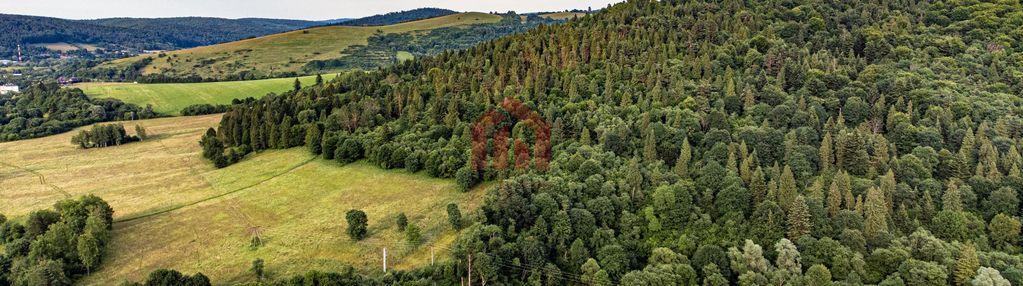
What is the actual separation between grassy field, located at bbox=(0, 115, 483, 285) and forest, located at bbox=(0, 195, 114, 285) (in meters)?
3.06

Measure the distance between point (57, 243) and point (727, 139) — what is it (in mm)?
107647

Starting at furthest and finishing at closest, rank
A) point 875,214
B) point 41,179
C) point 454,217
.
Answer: point 41,179 → point 454,217 → point 875,214

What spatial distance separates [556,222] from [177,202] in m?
68.4

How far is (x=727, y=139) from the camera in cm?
10344

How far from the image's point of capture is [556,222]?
84.4m

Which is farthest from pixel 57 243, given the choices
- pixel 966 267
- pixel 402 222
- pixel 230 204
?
pixel 966 267

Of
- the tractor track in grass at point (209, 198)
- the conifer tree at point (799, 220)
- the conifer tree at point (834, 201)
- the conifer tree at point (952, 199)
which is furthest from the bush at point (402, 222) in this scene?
the conifer tree at point (952, 199)

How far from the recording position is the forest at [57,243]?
7094 cm

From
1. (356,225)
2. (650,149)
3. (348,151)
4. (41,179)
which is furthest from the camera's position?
(348,151)

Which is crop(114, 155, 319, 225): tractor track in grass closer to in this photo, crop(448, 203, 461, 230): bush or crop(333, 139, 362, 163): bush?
crop(333, 139, 362, 163): bush

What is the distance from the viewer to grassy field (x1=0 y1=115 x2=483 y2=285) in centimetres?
7850

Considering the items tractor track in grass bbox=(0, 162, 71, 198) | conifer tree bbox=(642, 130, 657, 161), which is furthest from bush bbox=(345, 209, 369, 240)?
tractor track in grass bbox=(0, 162, 71, 198)

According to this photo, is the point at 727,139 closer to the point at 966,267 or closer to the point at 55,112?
the point at 966,267

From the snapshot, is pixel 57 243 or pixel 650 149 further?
pixel 650 149
